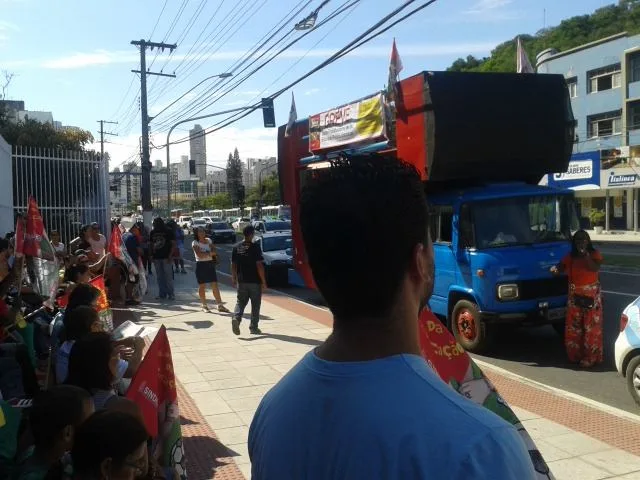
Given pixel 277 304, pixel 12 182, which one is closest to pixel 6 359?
pixel 277 304

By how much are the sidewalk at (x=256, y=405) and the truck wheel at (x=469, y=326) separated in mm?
913

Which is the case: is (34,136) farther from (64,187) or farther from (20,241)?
(20,241)

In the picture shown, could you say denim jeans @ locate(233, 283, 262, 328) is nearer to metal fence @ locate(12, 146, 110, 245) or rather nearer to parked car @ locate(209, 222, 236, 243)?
metal fence @ locate(12, 146, 110, 245)

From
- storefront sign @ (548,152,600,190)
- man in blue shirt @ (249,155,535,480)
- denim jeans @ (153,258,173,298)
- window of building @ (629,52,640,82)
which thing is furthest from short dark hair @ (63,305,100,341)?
window of building @ (629,52,640,82)

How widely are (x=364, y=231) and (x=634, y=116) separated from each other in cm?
4727

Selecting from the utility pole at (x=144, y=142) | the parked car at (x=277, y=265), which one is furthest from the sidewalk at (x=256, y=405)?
the utility pole at (x=144, y=142)

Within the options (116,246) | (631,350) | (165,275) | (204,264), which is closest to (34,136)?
(165,275)

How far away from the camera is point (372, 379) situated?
4.33ft

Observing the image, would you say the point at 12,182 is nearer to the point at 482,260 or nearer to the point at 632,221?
the point at 482,260

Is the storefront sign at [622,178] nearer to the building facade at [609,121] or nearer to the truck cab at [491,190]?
the building facade at [609,121]

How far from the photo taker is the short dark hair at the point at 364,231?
1395 mm

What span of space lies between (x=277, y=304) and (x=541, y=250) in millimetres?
6515

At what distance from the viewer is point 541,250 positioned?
29.3ft

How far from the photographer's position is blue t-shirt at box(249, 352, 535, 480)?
1.18 m
